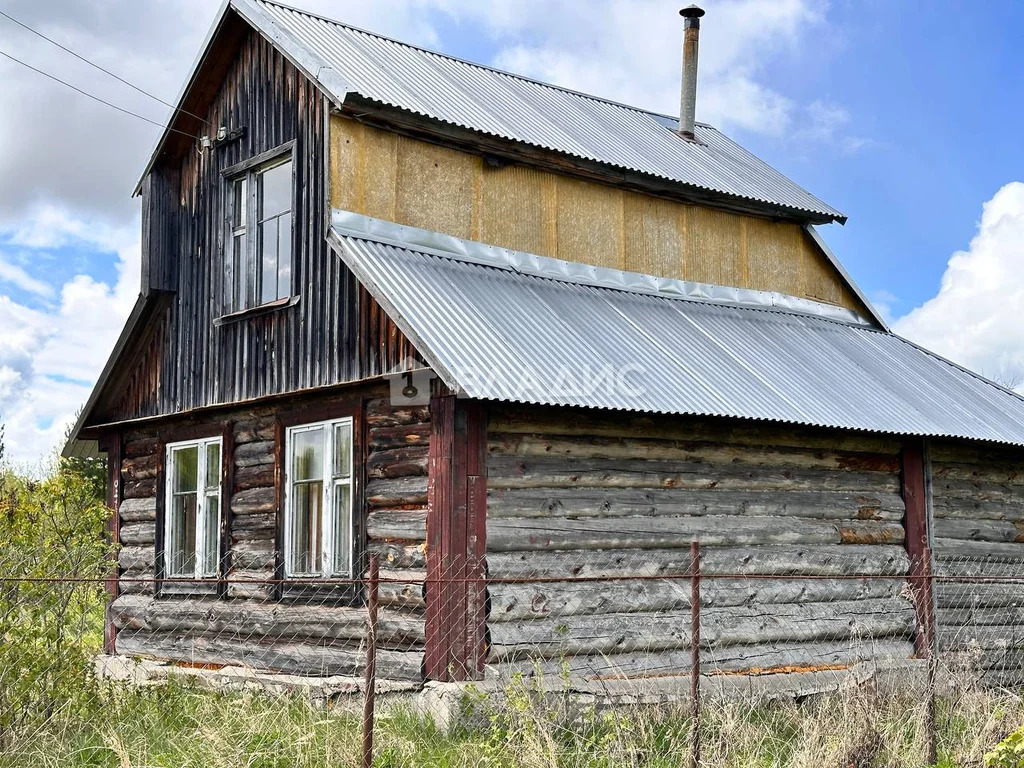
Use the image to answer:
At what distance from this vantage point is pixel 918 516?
13969 millimetres

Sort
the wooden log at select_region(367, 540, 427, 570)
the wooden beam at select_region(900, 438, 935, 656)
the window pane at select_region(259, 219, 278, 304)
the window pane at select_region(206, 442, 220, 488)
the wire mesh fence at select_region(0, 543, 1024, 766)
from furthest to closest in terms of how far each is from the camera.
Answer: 1. the wooden beam at select_region(900, 438, 935, 656)
2. the window pane at select_region(206, 442, 220, 488)
3. the window pane at select_region(259, 219, 278, 304)
4. the wooden log at select_region(367, 540, 427, 570)
5. the wire mesh fence at select_region(0, 543, 1024, 766)

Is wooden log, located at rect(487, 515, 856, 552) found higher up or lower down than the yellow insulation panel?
lower down

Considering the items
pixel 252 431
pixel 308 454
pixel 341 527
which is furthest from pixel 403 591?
pixel 252 431

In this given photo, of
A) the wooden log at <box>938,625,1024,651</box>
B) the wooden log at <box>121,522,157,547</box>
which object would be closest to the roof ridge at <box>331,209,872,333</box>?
the wooden log at <box>938,625,1024,651</box>

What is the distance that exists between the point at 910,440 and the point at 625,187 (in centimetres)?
451

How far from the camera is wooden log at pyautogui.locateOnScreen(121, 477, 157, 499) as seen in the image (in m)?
14.6

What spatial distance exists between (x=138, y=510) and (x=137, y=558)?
0.58m

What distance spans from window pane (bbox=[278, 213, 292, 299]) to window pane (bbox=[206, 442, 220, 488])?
210 centimetres

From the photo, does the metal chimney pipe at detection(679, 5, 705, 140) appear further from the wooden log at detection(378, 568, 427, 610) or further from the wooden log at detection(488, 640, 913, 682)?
the wooden log at detection(378, 568, 427, 610)

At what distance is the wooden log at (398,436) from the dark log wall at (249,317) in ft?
1.81

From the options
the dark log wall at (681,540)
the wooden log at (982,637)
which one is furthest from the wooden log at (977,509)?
the wooden log at (982,637)

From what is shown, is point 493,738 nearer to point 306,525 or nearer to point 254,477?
point 306,525

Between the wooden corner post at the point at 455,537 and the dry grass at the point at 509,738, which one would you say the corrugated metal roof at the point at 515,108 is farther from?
the dry grass at the point at 509,738

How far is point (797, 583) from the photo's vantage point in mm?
12828
